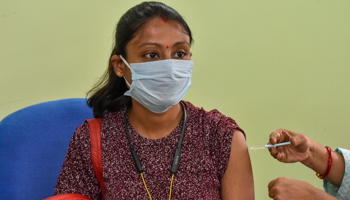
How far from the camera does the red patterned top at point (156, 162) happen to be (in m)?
1.40

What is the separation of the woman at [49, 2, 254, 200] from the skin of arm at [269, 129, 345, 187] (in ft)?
0.53

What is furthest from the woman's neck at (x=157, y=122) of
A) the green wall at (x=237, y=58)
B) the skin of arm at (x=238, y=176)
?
the green wall at (x=237, y=58)

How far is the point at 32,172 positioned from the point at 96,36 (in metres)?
0.99

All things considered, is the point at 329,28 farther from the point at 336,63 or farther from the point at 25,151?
the point at 25,151

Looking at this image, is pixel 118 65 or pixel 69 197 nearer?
pixel 69 197

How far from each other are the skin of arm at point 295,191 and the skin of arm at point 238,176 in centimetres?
13

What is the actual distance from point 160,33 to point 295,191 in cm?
81

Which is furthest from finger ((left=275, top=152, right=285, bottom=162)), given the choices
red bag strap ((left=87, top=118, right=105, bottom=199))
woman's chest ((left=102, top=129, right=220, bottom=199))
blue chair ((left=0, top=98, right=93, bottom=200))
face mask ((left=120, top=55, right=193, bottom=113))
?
blue chair ((left=0, top=98, right=93, bottom=200))

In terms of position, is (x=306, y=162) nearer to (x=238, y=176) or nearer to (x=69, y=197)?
(x=238, y=176)

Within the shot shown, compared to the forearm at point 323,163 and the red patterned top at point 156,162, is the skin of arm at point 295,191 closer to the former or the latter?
the forearm at point 323,163

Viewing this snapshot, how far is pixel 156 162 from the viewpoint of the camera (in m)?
1.45

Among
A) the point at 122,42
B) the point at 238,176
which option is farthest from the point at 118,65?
the point at 238,176

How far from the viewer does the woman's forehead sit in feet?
4.68

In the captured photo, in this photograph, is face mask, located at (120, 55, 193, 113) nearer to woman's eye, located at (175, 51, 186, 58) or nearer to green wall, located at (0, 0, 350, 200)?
woman's eye, located at (175, 51, 186, 58)
